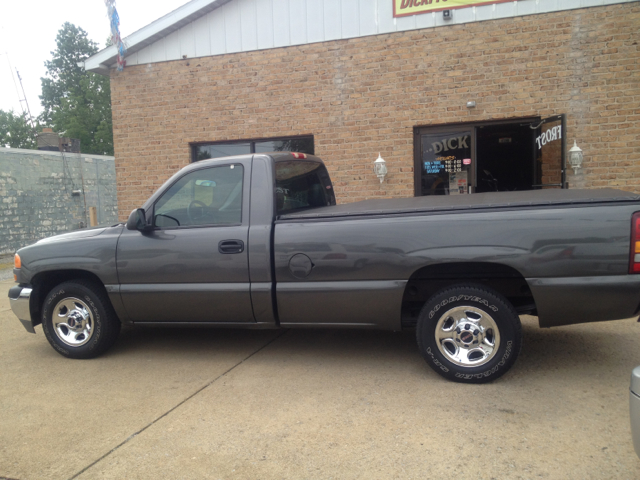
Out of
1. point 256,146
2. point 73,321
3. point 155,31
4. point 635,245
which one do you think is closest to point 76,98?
point 155,31

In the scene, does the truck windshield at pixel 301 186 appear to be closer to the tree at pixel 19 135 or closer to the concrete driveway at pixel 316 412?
the concrete driveway at pixel 316 412

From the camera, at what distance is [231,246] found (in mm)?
4426

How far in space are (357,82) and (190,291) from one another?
5423 mm

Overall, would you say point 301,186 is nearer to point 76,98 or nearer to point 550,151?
point 550,151

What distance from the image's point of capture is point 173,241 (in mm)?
4590

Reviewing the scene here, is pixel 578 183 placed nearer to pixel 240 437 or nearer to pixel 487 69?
pixel 487 69

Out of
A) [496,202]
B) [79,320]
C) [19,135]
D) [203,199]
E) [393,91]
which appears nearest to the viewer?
[496,202]

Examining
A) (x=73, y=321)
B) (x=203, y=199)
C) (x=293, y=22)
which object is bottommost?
(x=73, y=321)

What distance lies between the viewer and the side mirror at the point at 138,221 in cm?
458

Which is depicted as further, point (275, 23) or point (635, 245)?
point (275, 23)

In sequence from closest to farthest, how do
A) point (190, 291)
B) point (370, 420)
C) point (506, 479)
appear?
point (506, 479) → point (370, 420) → point (190, 291)

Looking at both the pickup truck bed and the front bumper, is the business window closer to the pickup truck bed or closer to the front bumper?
the pickup truck bed

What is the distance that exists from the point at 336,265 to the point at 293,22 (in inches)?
241

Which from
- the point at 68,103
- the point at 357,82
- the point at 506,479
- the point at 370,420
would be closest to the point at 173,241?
the point at 370,420
